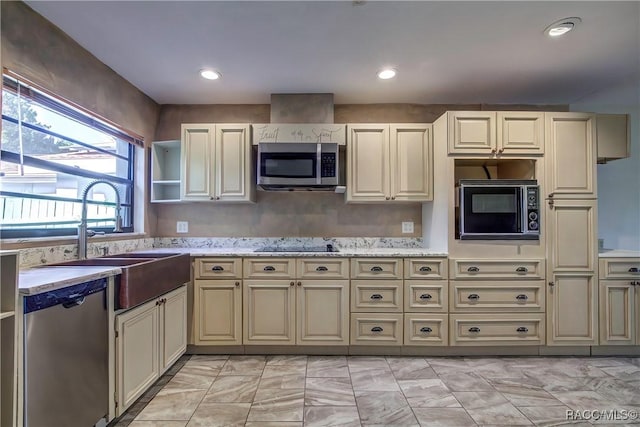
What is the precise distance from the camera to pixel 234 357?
270 centimetres

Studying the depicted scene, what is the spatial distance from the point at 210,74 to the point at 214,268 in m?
1.70

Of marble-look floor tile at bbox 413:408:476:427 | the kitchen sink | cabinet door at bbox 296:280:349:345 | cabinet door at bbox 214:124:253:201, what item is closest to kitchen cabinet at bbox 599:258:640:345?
marble-look floor tile at bbox 413:408:476:427

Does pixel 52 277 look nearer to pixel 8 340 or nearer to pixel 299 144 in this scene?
pixel 8 340

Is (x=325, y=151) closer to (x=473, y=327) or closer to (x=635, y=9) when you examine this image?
(x=473, y=327)

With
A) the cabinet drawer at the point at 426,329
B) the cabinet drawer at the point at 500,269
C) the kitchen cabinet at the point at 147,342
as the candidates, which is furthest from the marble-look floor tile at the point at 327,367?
the cabinet drawer at the point at 500,269

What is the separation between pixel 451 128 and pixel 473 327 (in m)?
1.75

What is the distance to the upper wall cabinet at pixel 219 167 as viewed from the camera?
9.70 feet

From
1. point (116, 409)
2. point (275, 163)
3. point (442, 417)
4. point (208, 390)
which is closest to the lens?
point (116, 409)

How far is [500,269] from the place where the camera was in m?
2.65

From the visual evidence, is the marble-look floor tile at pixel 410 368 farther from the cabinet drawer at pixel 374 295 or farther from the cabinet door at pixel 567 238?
the cabinet door at pixel 567 238

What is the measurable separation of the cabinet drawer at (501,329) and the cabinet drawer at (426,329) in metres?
0.06

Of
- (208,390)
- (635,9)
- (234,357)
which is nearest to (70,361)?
(208,390)

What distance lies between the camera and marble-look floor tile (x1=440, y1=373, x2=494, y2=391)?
2.18 metres

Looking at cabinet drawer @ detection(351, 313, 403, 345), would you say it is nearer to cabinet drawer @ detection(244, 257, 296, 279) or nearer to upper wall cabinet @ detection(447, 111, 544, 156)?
cabinet drawer @ detection(244, 257, 296, 279)
